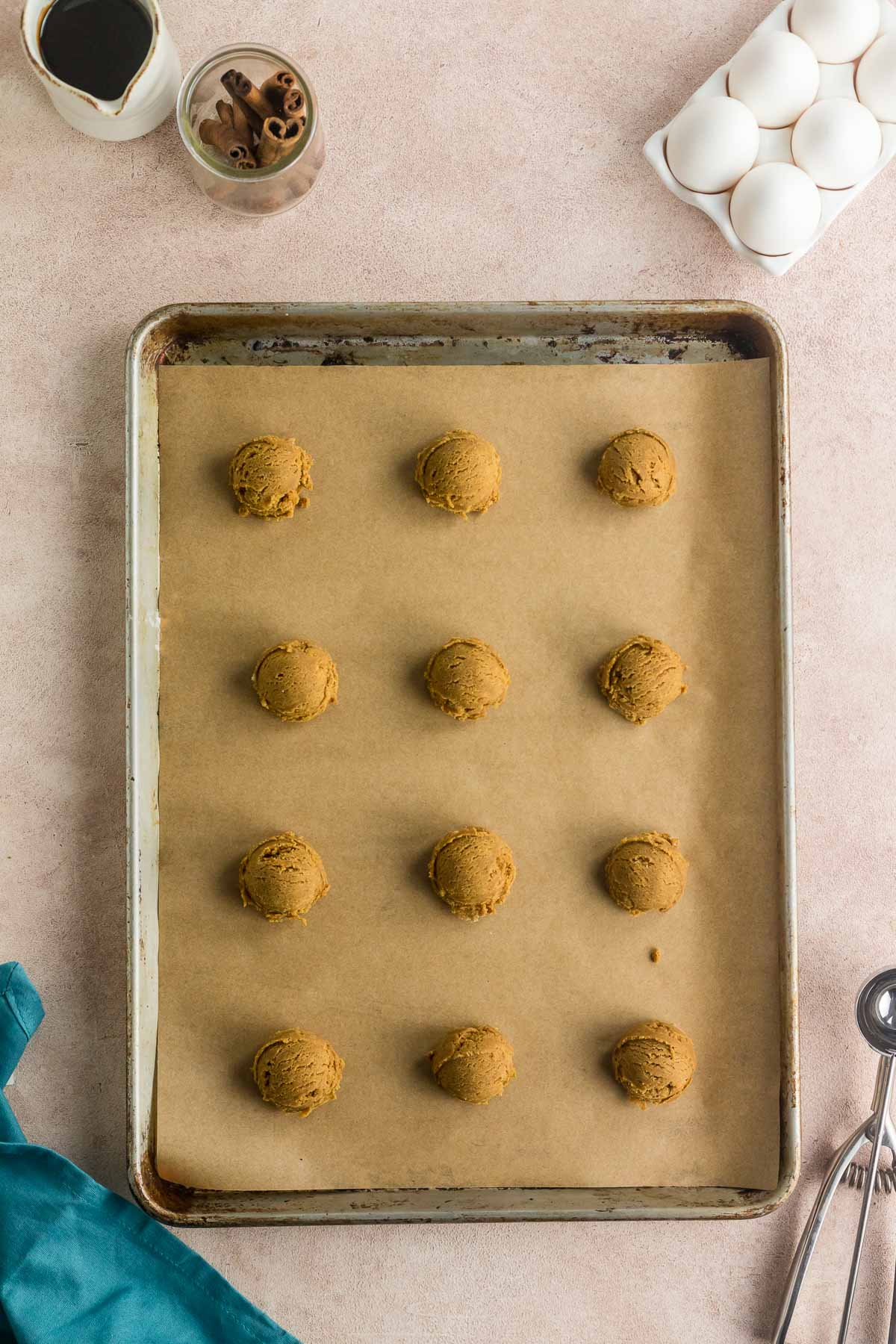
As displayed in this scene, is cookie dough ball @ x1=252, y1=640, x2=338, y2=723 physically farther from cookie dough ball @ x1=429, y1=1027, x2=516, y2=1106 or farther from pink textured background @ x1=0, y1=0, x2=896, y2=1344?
cookie dough ball @ x1=429, y1=1027, x2=516, y2=1106

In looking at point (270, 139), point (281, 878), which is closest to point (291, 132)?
point (270, 139)

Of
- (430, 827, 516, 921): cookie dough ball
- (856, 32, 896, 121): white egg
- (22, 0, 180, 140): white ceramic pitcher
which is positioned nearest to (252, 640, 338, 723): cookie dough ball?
(430, 827, 516, 921): cookie dough ball

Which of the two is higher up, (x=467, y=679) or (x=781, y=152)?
(x=781, y=152)

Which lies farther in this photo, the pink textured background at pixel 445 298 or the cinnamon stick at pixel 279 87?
the pink textured background at pixel 445 298

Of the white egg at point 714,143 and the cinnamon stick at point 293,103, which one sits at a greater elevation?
the white egg at point 714,143

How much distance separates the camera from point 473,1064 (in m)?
1.23

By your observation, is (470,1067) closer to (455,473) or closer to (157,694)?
(157,694)

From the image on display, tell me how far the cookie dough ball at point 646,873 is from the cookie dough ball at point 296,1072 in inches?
17.0

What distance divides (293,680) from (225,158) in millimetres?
687

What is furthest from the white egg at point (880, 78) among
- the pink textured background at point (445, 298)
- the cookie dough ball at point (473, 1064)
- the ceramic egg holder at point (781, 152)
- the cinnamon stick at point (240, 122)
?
the cookie dough ball at point (473, 1064)

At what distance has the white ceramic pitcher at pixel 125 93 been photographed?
125 cm

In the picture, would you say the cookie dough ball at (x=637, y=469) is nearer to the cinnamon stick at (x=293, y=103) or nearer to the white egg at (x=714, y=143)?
the white egg at (x=714, y=143)

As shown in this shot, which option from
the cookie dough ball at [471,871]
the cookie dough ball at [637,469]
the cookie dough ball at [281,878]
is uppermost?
the cookie dough ball at [637,469]

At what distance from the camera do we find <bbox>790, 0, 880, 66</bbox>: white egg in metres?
1.29
